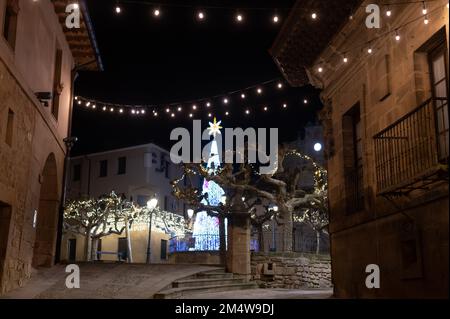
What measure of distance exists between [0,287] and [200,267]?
6.21m

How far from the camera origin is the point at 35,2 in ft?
44.0

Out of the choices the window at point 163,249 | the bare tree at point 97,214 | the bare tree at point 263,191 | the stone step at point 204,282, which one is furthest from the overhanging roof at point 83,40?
the window at point 163,249

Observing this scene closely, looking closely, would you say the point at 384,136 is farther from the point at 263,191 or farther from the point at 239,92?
the point at 263,191

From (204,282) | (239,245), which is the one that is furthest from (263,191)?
(204,282)

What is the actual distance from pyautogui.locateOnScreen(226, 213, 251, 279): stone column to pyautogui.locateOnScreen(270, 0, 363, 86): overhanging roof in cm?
469

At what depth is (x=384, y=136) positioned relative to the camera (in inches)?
361

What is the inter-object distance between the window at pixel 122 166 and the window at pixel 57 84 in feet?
78.4

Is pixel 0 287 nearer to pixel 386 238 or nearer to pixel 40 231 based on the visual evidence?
pixel 40 231

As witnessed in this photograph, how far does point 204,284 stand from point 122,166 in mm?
27285

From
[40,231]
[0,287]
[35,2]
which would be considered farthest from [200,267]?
[35,2]

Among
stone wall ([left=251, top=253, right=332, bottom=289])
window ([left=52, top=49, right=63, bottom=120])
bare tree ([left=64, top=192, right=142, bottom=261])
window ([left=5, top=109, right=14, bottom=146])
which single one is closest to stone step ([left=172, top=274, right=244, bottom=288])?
stone wall ([left=251, top=253, right=332, bottom=289])

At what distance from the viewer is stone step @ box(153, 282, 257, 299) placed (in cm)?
1165

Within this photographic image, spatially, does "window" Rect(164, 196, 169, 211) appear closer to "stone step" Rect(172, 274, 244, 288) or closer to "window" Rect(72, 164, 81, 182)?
"window" Rect(72, 164, 81, 182)
